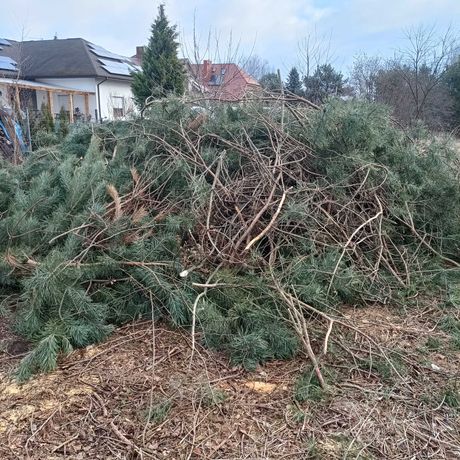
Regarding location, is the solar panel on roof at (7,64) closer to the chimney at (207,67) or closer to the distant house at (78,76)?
the distant house at (78,76)

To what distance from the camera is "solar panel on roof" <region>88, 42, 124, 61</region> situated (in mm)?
22894

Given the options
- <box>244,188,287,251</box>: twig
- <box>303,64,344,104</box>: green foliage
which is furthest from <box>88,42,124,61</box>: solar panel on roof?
<box>244,188,287,251</box>: twig

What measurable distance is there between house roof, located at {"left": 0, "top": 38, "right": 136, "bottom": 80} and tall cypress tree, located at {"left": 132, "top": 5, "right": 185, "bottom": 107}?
777cm

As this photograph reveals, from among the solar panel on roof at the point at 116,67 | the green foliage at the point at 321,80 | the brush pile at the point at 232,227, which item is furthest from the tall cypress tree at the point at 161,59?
the brush pile at the point at 232,227

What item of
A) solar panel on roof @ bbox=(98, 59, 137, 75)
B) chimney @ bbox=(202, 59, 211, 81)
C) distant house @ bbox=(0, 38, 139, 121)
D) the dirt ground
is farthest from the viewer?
solar panel on roof @ bbox=(98, 59, 137, 75)

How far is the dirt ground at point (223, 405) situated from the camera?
1.94m

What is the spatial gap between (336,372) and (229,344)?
609 millimetres

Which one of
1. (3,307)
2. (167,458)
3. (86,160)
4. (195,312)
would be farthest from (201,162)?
(167,458)

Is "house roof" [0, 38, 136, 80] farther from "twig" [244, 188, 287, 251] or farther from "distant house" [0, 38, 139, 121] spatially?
"twig" [244, 188, 287, 251]

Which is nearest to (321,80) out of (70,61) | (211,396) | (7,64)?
(7,64)

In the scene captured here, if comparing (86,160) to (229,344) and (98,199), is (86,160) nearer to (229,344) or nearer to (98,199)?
(98,199)

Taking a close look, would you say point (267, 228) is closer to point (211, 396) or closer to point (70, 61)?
point (211, 396)

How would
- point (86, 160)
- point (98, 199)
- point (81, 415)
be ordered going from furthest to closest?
point (86, 160) → point (98, 199) → point (81, 415)

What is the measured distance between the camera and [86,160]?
3.59m
